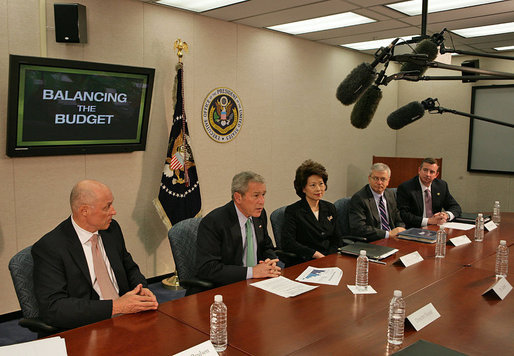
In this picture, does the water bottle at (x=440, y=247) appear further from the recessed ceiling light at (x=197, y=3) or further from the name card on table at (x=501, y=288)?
the recessed ceiling light at (x=197, y=3)

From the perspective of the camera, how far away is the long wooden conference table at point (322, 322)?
1760 mm

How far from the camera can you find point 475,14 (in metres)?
4.73

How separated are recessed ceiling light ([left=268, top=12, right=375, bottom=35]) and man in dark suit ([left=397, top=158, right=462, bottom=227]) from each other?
176 cm

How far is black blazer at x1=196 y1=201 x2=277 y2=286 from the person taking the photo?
272 centimetres

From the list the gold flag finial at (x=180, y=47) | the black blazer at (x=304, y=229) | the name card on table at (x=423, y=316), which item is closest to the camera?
the name card on table at (x=423, y=316)

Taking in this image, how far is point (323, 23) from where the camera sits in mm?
5383

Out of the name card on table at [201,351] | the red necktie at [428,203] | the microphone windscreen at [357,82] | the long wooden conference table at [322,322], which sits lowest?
the long wooden conference table at [322,322]

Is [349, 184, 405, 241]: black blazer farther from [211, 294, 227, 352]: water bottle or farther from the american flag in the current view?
[211, 294, 227, 352]: water bottle

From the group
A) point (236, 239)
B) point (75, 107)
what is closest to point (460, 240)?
point (236, 239)

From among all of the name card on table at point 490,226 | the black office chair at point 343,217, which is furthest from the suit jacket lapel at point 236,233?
the name card on table at point 490,226

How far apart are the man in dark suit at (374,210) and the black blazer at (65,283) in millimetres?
2341

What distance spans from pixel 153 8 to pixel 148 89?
0.84 meters

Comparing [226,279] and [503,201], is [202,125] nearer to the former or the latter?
[226,279]

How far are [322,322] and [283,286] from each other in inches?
19.8
